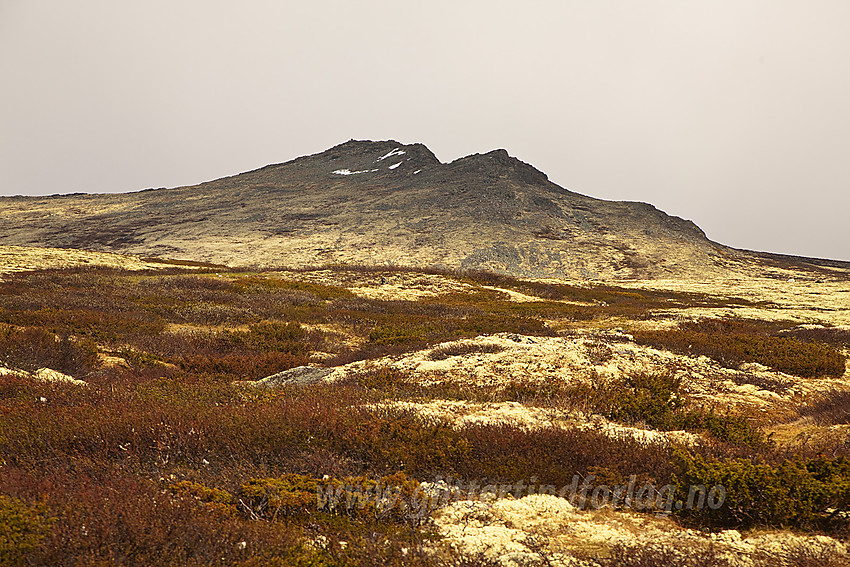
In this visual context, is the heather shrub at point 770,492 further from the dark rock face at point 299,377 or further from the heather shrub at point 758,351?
the heather shrub at point 758,351

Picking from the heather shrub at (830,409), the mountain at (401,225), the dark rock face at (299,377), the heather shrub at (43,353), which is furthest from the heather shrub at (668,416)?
the mountain at (401,225)

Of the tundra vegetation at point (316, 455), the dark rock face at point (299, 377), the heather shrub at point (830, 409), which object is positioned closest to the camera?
the tundra vegetation at point (316, 455)

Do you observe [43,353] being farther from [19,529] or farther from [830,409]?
[830,409]

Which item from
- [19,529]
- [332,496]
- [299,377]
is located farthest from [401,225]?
[19,529]

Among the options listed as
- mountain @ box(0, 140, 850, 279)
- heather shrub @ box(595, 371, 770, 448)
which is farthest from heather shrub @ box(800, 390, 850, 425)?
mountain @ box(0, 140, 850, 279)

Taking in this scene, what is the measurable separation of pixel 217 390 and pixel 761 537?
816 centimetres

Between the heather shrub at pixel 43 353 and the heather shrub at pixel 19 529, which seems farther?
the heather shrub at pixel 43 353

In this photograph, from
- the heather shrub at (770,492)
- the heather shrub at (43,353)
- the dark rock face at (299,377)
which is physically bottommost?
the dark rock face at (299,377)

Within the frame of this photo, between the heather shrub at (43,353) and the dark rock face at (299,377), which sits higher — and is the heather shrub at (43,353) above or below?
above

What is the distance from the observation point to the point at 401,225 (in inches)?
2896

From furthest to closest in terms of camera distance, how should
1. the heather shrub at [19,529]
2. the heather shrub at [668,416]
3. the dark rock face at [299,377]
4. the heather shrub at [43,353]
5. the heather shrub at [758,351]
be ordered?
the heather shrub at [758,351]
the dark rock face at [299,377]
the heather shrub at [43,353]
the heather shrub at [668,416]
the heather shrub at [19,529]

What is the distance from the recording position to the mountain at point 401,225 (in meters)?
61.6

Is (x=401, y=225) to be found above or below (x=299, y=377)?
above

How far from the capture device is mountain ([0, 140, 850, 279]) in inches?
2425
